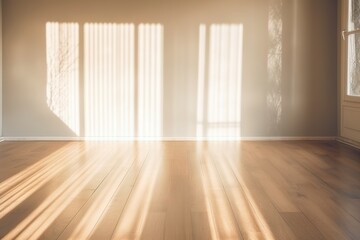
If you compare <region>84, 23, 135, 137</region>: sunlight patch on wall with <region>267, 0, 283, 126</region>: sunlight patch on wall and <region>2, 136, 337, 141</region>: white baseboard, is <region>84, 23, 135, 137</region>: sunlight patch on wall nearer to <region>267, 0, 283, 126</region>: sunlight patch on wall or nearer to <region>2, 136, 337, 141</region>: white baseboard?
<region>2, 136, 337, 141</region>: white baseboard

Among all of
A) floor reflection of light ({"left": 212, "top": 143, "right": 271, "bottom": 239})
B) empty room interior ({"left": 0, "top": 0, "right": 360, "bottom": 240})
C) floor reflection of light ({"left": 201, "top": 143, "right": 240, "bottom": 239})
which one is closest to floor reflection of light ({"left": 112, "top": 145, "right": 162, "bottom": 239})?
floor reflection of light ({"left": 201, "top": 143, "right": 240, "bottom": 239})

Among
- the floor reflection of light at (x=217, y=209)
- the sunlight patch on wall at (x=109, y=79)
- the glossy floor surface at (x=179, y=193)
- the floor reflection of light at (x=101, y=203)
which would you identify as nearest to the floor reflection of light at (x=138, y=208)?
the glossy floor surface at (x=179, y=193)

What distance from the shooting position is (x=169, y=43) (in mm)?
5488

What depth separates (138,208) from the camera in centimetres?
262

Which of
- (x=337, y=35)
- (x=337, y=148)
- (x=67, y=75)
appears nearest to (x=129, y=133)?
(x=67, y=75)

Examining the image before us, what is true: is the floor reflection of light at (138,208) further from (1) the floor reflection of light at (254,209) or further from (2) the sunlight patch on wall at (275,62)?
(2) the sunlight patch on wall at (275,62)

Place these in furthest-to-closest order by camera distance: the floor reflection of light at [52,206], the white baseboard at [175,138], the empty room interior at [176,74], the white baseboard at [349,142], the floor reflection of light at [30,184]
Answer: the white baseboard at [175,138]
the empty room interior at [176,74]
the white baseboard at [349,142]
the floor reflection of light at [30,184]
the floor reflection of light at [52,206]

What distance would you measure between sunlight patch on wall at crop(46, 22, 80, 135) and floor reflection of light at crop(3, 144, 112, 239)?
1.79 m

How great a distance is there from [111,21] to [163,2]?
683mm

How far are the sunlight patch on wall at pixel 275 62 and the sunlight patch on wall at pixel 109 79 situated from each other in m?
1.72

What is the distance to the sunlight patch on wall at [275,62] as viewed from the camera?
5504 millimetres

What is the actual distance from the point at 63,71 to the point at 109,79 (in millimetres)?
577

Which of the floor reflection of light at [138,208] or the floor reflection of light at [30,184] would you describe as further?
the floor reflection of light at [30,184]

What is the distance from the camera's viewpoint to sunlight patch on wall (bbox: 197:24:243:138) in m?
5.50
